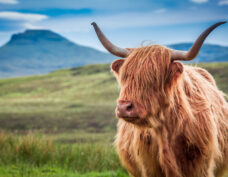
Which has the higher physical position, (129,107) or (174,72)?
(174,72)

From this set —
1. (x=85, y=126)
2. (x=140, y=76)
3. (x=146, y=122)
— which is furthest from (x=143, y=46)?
(x=85, y=126)

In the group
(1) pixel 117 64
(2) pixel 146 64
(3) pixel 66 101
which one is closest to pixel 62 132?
(1) pixel 117 64

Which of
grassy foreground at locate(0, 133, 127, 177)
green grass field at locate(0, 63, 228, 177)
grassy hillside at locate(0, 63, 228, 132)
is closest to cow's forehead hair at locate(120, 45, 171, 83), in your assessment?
green grass field at locate(0, 63, 228, 177)

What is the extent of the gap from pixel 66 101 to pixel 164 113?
36.1 metres

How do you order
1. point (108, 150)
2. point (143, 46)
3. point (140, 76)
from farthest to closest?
Answer: point (108, 150)
point (143, 46)
point (140, 76)

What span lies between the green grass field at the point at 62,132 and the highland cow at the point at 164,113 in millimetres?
2257

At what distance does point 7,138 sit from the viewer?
7.57 m

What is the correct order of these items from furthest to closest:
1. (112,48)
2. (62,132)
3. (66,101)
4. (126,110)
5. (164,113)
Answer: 1. (66,101)
2. (62,132)
3. (112,48)
4. (164,113)
5. (126,110)

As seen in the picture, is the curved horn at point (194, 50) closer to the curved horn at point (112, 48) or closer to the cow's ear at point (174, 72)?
the cow's ear at point (174, 72)

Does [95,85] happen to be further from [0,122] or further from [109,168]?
[109,168]

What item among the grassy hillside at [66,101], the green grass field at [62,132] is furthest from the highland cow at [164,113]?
the grassy hillside at [66,101]

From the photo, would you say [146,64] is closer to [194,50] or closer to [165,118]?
[194,50]

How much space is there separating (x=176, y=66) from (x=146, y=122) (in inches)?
26.0

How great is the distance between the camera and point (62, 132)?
61.9 ft
